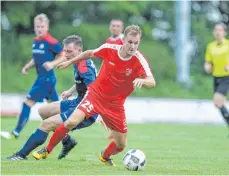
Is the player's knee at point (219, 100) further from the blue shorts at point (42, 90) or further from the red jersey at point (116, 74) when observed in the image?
Answer: the red jersey at point (116, 74)

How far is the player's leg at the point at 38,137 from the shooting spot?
9.43m

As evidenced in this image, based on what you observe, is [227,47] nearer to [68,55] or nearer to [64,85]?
[68,55]

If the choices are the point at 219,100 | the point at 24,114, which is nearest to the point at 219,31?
the point at 219,100

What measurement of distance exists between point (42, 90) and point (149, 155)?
322cm

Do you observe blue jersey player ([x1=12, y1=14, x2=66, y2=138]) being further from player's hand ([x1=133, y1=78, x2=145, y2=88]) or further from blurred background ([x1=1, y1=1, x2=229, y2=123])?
blurred background ([x1=1, y1=1, x2=229, y2=123])

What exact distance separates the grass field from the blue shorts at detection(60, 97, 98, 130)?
20.5 inches

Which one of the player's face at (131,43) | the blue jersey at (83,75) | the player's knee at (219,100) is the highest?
the player's face at (131,43)

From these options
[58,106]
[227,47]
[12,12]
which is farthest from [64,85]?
[58,106]

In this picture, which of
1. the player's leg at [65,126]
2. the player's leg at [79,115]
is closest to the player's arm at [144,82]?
the player's leg at [79,115]

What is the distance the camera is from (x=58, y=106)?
10.0 m

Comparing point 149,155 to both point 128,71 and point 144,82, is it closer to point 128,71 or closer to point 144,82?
point 128,71

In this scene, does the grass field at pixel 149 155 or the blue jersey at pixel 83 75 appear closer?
the grass field at pixel 149 155

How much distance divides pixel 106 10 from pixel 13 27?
14.7ft

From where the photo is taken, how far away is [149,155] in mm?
10992
